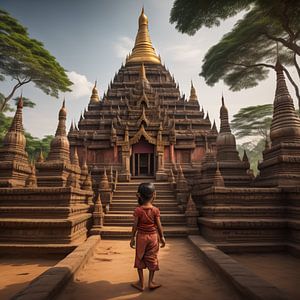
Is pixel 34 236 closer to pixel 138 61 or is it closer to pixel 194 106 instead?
pixel 194 106

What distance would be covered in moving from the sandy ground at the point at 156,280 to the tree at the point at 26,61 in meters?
18.4

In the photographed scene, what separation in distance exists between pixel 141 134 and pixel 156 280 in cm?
1701

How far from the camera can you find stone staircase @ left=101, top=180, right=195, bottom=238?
924 centimetres

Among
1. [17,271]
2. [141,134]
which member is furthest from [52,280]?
[141,134]

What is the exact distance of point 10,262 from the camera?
6496mm

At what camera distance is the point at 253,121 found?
125 ft

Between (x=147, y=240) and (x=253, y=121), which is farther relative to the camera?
(x=253, y=121)

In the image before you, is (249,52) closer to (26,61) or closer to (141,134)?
(141,134)

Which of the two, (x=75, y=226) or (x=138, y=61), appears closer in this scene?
(x=75, y=226)

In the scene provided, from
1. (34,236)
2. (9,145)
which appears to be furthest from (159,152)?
(34,236)

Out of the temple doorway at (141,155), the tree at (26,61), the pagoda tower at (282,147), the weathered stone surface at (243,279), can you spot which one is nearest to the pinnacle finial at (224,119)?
the pagoda tower at (282,147)

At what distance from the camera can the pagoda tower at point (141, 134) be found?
21.2m

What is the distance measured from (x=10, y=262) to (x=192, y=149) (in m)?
18.3

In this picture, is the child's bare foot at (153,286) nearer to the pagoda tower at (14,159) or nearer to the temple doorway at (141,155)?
the pagoda tower at (14,159)
